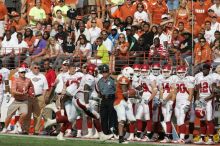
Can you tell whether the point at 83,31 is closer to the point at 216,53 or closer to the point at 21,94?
the point at 21,94

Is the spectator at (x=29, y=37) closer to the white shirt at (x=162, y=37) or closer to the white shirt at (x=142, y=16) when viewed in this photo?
the white shirt at (x=142, y=16)

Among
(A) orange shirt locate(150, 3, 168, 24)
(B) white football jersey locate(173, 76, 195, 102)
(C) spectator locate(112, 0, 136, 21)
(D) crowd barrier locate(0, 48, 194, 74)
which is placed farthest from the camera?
(C) spectator locate(112, 0, 136, 21)

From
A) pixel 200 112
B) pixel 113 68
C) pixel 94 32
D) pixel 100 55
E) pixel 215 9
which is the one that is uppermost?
pixel 215 9

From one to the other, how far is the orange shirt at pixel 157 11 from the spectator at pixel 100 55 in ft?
6.60

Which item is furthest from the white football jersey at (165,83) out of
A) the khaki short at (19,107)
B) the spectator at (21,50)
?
the spectator at (21,50)

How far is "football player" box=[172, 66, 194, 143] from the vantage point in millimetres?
22453

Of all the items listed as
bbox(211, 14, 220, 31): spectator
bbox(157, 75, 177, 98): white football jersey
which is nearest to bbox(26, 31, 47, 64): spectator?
bbox(157, 75, 177, 98): white football jersey

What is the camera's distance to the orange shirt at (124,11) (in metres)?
27.3

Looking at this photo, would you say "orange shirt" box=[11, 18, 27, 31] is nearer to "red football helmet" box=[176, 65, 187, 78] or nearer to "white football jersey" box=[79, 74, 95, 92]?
"white football jersey" box=[79, 74, 95, 92]

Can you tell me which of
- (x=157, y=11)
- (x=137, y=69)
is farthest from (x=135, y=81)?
(x=157, y=11)

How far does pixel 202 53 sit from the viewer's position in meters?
23.9

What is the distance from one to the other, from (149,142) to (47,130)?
11.1 feet

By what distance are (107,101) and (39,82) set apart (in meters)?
A: 2.51

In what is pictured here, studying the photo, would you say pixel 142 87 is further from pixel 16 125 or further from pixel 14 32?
pixel 14 32
